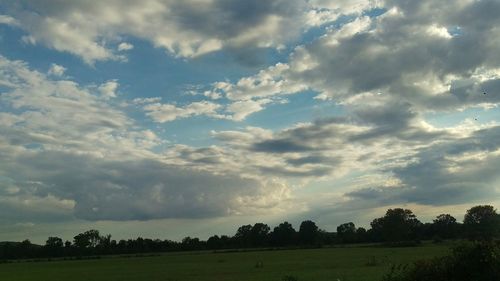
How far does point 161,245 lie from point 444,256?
183649 millimetres

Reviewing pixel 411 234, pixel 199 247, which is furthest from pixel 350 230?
pixel 199 247

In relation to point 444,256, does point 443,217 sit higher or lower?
higher

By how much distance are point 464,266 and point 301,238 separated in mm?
180012

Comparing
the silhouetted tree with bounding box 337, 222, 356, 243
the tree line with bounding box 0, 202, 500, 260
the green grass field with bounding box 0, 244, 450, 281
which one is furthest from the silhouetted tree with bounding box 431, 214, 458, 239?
the green grass field with bounding box 0, 244, 450, 281

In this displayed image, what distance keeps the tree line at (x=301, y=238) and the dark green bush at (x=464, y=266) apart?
156871mm

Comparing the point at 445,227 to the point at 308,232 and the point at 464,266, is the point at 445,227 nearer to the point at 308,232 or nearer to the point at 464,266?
the point at 308,232

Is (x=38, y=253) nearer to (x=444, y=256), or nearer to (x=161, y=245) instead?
(x=161, y=245)

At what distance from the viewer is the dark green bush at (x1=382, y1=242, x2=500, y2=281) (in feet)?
56.1

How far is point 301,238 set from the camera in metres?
194

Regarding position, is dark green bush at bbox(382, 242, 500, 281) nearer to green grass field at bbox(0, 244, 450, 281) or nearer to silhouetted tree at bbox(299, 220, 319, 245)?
green grass field at bbox(0, 244, 450, 281)

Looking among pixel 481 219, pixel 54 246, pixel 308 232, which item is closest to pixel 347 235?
pixel 308 232

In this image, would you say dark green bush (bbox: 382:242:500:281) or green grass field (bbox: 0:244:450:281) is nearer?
dark green bush (bbox: 382:242:500:281)

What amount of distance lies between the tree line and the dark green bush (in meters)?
157

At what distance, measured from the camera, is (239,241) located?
197375 mm
